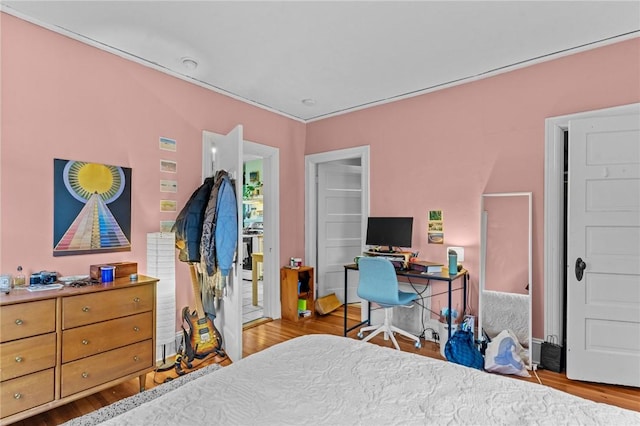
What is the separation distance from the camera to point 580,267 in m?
2.63

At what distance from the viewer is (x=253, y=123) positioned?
3953mm

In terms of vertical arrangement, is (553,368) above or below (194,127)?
below

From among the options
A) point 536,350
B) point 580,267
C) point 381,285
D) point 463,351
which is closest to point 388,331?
point 381,285

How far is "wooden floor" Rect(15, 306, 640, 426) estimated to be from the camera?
2193 mm

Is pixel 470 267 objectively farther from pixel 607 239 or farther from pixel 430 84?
pixel 430 84

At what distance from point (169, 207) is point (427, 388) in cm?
264

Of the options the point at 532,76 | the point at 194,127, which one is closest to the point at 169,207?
the point at 194,127

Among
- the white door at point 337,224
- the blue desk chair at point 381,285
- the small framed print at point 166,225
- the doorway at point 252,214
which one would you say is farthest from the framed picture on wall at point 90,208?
the doorway at point 252,214

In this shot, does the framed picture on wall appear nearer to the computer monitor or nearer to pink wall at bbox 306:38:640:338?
the computer monitor

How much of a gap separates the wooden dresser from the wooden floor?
0.74 ft

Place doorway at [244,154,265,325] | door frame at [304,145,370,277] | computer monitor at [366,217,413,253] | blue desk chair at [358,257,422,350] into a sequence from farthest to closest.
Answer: doorway at [244,154,265,325]
door frame at [304,145,370,277]
computer monitor at [366,217,413,253]
blue desk chair at [358,257,422,350]

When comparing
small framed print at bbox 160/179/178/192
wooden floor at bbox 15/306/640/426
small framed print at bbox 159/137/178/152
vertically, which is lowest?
wooden floor at bbox 15/306/640/426

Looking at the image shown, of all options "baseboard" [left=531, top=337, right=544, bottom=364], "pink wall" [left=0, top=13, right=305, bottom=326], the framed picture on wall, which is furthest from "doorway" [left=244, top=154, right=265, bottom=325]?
"baseboard" [left=531, top=337, right=544, bottom=364]

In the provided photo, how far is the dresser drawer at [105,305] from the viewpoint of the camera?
2.03 m
